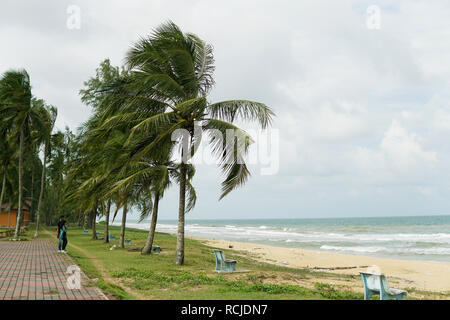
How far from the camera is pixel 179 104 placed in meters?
11.4

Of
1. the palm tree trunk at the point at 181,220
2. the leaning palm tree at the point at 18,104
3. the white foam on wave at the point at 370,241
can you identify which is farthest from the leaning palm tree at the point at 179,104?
the white foam on wave at the point at 370,241

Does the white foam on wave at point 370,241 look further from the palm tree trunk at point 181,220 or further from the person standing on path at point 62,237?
the person standing on path at point 62,237

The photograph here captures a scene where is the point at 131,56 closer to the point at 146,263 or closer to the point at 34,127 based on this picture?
the point at 146,263

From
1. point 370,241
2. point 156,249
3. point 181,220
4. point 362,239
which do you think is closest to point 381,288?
point 181,220

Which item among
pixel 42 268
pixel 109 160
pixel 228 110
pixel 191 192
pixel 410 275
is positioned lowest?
pixel 410 275

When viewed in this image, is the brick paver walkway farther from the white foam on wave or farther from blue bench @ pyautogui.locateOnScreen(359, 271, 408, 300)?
the white foam on wave

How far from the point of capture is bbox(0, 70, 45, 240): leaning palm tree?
74.2 ft

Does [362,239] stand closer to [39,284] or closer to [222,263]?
[222,263]

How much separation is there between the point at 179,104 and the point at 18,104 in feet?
53.8

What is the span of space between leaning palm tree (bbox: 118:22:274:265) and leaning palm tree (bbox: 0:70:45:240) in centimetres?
1415

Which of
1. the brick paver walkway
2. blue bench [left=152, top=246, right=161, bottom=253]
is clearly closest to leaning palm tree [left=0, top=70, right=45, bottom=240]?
blue bench [left=152, top=246, right=161, bottom=253]
